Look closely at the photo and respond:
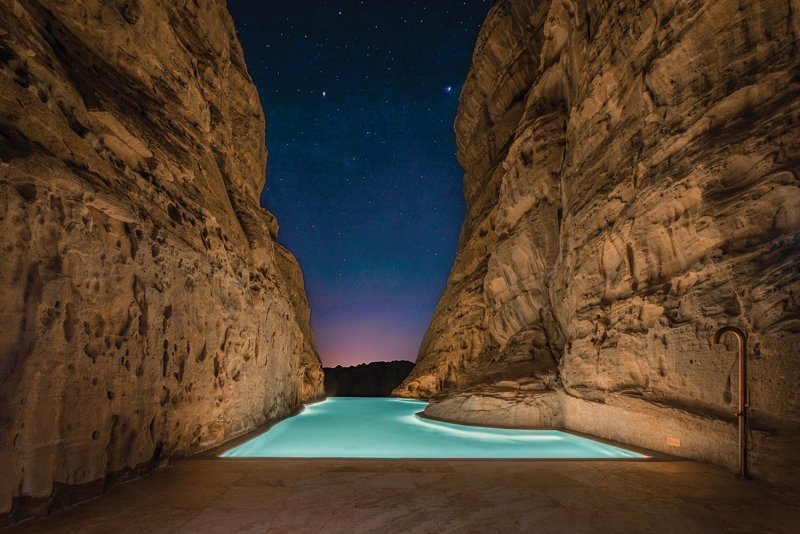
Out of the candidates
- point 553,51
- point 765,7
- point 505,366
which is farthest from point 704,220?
point 553,51

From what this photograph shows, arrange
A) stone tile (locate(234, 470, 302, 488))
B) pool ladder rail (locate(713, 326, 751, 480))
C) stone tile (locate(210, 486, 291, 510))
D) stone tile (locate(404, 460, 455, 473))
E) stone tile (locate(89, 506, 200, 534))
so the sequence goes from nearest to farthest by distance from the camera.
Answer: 1. stone tile (locate(89, 506, 200, 534))
2. stone tile (locate(210, 486, 291, 510))
3. stone tile (locate(234, 470, 302, 488))
4. pool ladder rail (locate(713, 326, 751, 480))
5. stone tile (locate(404, 460, 455, 473))

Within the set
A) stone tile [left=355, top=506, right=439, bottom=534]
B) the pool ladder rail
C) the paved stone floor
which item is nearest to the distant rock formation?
the paved stone floor

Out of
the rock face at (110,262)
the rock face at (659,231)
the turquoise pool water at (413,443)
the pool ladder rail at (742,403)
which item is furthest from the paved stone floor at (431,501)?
the turquoise pool water at (413,443)

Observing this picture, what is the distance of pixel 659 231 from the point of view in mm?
7406

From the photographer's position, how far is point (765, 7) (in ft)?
20.6

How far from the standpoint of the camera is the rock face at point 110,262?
3.81 meters

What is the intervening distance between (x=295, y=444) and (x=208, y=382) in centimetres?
239

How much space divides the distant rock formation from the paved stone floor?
40.9 meters

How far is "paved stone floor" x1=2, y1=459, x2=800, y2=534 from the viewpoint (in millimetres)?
3553

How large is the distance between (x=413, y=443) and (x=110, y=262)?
21.9 ft

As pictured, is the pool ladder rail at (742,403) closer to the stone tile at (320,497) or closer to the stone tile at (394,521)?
the stone tile at (394,521)

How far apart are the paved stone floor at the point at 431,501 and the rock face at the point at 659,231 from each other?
1.29 metres

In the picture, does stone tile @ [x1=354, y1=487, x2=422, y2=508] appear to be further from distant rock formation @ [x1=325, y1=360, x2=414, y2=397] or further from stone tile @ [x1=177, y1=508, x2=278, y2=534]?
distant rock formation @ [x1=325, y1=360, x2=414, y2=397]

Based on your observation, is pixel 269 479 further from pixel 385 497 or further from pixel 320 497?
pixel 385 497
